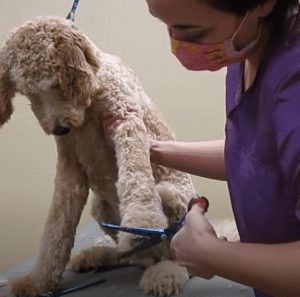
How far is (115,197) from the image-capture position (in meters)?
1.12

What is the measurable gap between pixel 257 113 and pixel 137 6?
3.91ft

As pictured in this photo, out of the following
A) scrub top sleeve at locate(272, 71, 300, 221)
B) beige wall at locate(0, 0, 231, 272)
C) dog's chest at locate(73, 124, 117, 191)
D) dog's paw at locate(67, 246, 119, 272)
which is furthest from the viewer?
beige wall at locate(0, 0, 231, 272)

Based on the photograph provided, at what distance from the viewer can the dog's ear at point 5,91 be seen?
1.00m

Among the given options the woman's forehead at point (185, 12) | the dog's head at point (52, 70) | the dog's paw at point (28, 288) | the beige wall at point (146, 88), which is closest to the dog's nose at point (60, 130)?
the dog's head at point (52, 70)

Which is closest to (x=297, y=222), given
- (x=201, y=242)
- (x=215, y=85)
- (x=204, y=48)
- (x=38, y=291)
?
(x=201, y=242)

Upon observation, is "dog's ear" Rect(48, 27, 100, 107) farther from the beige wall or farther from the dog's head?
the beige wall

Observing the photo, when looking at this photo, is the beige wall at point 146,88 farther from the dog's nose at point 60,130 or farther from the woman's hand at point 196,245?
the woman's hand at point 196,245

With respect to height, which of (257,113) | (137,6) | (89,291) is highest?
(137,6)

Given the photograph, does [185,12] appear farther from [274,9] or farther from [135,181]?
[135,181]

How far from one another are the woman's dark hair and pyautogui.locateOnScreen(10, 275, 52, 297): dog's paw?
681 mm

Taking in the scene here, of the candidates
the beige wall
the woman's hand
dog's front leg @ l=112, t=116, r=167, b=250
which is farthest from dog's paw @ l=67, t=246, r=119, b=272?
the beige wall

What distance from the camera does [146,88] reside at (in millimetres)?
1819

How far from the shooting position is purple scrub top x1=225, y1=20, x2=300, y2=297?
56 cm

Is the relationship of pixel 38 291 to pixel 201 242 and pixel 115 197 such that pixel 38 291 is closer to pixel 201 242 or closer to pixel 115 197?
pixel 115 197
